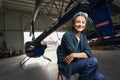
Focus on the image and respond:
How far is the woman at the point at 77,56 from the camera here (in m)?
1.16

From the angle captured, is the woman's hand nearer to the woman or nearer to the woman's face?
the woman

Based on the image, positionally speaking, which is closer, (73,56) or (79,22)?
(73,56)

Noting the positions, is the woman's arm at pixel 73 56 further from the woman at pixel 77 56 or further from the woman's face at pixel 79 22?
the woman's face at pixel 79 22

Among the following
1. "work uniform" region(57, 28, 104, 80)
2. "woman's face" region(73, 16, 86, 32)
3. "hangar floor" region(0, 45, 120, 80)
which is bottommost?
"hangar floor" region(0, 45, 120, 80)

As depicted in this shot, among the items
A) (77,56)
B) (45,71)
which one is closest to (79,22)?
(77,56)

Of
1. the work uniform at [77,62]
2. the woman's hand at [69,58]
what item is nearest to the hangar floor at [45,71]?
the work uniform at [77,62]

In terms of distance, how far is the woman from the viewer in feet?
3.81

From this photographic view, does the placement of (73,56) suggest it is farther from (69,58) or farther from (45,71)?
(45,71)

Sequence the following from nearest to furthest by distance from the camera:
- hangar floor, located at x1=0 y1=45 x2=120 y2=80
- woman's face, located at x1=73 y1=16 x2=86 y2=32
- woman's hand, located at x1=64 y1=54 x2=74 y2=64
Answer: woman's hand, located at x1=64 y1=54 x2=74 y2=64
woman's face, located at x1=73 y1=16 x2=86 y2=32
hangar floor, located at x1=0 y1=45 x2=120 y2=80

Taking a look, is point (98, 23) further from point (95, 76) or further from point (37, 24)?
point (37, 24)

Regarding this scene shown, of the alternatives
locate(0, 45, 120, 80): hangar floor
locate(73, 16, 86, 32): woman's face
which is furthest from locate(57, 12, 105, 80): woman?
locate(0, 45, 120, 80): hangar floor

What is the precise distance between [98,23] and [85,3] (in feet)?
0.94

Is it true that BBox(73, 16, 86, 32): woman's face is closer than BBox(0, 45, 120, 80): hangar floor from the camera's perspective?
Yes

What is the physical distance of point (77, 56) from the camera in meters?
1.17
